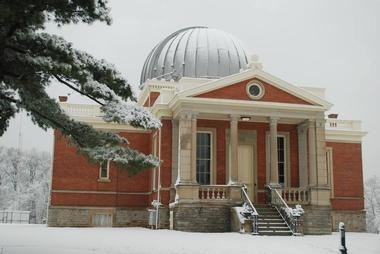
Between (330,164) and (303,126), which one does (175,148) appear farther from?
(330,164)

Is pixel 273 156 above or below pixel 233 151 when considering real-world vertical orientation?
→ below

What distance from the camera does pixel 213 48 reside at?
31453mm

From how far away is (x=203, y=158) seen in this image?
2519cm

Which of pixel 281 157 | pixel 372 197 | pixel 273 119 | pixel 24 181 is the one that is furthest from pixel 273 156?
pixel 24 181

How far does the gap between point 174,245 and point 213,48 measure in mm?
19364

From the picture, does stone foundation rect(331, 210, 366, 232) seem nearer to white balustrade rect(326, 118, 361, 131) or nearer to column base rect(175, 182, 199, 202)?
white balustrade rect(326, 118, 361, 131)

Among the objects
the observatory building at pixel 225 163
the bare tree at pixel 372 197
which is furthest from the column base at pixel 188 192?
the bare tree at pixel 372 197

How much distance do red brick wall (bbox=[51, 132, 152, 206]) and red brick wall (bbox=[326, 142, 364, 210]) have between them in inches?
404

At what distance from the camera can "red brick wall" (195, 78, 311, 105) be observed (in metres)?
23.3

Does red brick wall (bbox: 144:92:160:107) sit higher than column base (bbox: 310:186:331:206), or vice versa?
red brick wall (bbox: 144:92:160:107)

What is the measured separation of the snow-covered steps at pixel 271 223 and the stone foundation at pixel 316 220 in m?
1.59

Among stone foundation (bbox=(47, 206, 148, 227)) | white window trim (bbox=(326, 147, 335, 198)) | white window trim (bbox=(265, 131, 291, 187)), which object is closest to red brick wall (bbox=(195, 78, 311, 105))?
white window trim (bbox=(265, 131, 291, 187))

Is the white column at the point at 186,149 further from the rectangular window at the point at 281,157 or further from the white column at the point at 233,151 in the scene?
the rectangular window at the point at 281,157

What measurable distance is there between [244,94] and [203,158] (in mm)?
3858
